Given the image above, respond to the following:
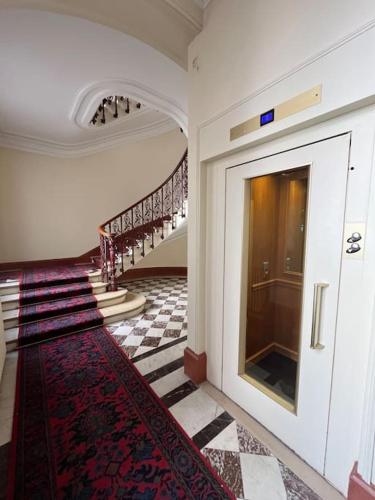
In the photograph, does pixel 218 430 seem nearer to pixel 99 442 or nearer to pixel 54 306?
pixel 99 442

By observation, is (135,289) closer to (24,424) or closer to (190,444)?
(24,424)

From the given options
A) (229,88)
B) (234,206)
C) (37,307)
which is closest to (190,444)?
(234,206)

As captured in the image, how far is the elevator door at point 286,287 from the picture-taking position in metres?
1.18

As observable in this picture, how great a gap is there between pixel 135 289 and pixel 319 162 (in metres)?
4.81

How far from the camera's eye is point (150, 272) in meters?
6.42

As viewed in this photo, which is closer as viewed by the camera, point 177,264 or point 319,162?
point 319,162

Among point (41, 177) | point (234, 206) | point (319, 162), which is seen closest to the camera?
point (319, 162)

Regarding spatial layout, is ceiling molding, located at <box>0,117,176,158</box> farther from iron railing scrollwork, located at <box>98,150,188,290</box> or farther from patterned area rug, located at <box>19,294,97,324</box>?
patterned area rug, located at <box>19,294,97,324</box>

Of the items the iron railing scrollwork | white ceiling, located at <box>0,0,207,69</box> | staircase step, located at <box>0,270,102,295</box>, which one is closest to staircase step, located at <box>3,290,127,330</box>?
the iron railing scrollwork

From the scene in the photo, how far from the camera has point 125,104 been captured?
454 cm

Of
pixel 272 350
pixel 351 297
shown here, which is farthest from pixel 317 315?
pixel 272 350

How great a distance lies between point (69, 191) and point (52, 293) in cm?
302

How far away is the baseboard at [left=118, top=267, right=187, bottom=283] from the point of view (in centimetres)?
607

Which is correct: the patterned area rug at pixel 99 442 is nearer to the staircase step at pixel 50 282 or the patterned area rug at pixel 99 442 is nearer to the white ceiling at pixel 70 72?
the staircase step at pixel 50 282
